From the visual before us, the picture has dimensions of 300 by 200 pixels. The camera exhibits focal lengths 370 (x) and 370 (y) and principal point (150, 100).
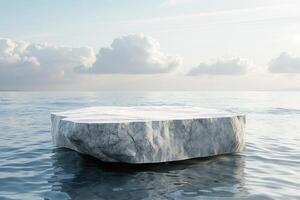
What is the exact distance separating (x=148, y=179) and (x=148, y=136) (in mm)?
1168

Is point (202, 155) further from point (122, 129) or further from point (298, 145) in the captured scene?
point (298, 145)

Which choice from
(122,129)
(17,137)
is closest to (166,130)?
(122,129)

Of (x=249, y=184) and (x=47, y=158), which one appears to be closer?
(x=249, y=184)

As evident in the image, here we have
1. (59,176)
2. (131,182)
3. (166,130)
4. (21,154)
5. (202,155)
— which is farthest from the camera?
(21,154)

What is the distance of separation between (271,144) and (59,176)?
813 centimetres

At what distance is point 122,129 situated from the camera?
28.0 ft

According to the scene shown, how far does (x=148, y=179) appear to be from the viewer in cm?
Answer: 799

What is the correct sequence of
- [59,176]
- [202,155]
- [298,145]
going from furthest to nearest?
[298,145] → [202,155] → [59,176]

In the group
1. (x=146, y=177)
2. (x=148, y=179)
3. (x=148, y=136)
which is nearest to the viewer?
(x=148, y=179)

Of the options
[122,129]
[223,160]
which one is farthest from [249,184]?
[122,129]

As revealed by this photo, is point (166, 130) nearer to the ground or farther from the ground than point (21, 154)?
farther from the ground

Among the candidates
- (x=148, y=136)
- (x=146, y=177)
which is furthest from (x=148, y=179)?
(x=148, y=136)

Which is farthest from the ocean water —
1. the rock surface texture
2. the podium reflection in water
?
the rock surface texture

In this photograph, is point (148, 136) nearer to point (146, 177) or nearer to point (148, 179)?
point (146, 177)
